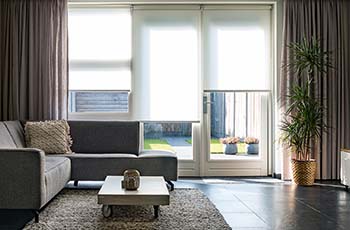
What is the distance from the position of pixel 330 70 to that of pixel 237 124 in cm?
153

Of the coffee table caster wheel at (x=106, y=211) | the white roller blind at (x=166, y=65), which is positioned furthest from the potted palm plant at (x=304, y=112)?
the coffee table caster wheel at (x=106, y=211)

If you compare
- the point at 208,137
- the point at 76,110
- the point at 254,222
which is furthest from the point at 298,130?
the point at 76,110

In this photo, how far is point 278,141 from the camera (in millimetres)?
5973

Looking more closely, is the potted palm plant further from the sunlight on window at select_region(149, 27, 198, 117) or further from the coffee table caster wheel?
the coffee table caster wheel

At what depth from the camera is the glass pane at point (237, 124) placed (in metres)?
6.23

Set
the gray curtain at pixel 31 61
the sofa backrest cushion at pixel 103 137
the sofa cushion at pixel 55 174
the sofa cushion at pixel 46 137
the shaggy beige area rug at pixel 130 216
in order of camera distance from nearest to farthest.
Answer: the shaggy beige area rug at pixel 130 216
the sofa cushion at pixel 55 174
the sofa cushion at pixel 46 137
the sofa backrest cushion at pixel 103 137
the gray curtain at pixel 31 61

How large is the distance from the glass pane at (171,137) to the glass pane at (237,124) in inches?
14.6

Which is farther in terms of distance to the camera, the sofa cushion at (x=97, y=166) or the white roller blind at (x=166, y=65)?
the white roller blind at (x=166, y=65)

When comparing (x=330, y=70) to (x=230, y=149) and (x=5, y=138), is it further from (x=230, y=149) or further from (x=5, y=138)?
(x=5, y=138)

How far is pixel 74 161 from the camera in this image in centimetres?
482

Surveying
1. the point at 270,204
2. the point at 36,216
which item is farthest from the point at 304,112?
the point at 36,216

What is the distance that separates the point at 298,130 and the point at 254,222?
224 cm

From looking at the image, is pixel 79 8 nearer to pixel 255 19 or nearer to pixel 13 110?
pixel 13 110

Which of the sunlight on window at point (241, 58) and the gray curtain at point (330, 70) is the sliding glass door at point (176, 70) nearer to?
the sunlight on window at point (241, 58)
